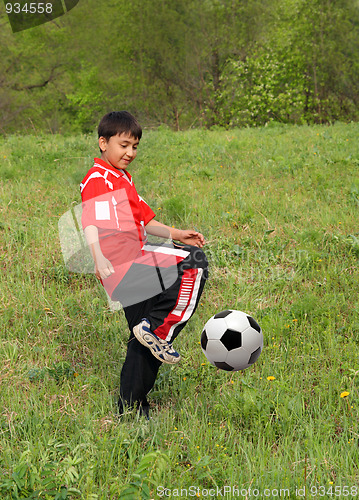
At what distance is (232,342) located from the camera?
316 cm

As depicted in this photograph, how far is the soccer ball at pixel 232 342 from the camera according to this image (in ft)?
10.3

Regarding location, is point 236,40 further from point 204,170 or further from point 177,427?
point 177,427

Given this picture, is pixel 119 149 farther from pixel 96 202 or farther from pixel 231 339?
pixel 231 339

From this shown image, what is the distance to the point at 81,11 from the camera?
3120 cm

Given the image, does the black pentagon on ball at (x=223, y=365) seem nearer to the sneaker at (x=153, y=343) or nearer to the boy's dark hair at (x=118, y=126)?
the sneaker at (x=153, y=343)

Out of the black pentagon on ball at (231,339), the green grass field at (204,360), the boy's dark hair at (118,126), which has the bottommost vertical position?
the green grass field at (204,360)

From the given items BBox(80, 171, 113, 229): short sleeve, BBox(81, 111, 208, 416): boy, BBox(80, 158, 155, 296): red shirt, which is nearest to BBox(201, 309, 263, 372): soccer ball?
BBox(81, 111, 208, 416): boy

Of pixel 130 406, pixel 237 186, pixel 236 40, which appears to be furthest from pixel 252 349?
pixel 236 40

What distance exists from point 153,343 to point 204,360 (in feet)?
3.00

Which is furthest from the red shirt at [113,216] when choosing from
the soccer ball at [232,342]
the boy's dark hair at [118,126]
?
the soccer ball at [232,342]

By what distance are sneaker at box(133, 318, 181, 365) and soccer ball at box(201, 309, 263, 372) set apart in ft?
1.24

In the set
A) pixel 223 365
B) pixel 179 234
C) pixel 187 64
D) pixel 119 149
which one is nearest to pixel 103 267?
pixel 179 234

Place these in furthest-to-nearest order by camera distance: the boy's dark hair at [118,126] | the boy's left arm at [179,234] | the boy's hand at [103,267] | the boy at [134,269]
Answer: the boy's left arm at [179,234]
the boy's dark hair at [118,126]
the boy at [134,269]
the boy's hand at [103,267]

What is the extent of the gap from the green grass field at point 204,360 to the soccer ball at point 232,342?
0.22 m
